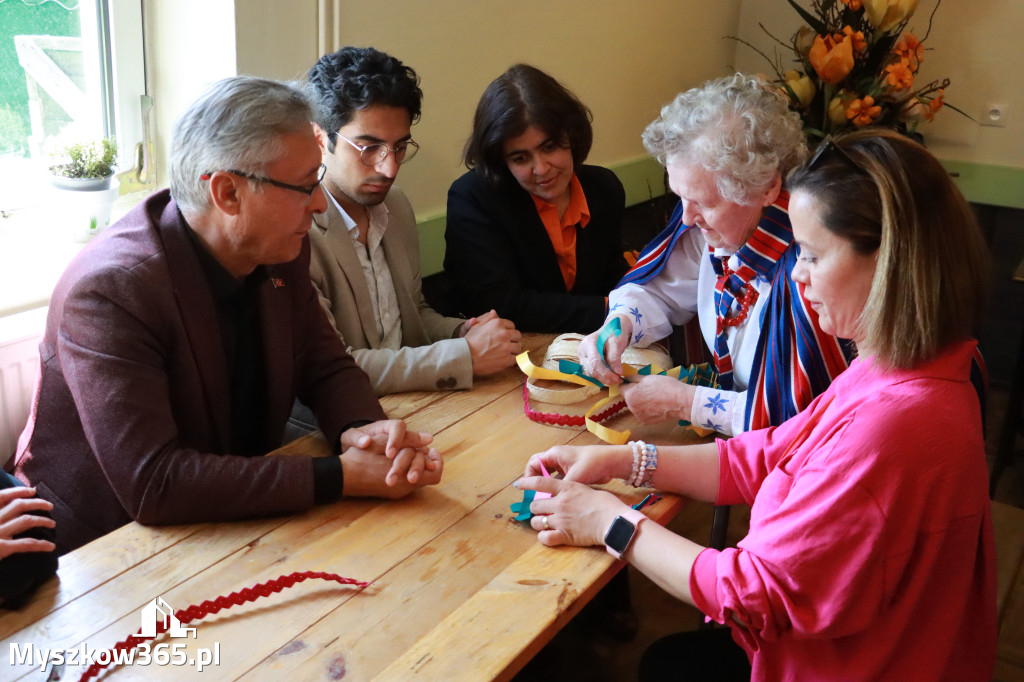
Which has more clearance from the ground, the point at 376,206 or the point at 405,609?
the point at 376,206

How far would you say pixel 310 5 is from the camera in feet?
7.89

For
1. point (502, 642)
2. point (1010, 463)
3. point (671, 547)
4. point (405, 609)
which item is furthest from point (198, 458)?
point (1010, 463)

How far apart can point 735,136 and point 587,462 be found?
30.2 inches

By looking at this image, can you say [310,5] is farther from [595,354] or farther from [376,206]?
[595,354]

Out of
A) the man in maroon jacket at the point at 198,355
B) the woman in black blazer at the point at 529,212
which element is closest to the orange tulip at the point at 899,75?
the woman in black blazer at the point at 529,212

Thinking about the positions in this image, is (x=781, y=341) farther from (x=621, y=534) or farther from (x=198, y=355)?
(x=198, y=355)

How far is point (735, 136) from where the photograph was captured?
190cm

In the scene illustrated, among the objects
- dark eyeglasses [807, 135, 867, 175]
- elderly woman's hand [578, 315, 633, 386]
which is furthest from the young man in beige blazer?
dark eyeglasses [807, 135, 867, 175]

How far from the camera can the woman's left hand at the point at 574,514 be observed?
1.51 meters

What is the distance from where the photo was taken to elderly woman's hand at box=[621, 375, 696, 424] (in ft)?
6.36

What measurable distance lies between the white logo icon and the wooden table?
17 millimetres

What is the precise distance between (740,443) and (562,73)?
86.2 inches

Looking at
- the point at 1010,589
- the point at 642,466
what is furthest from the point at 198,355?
the point at 1010,589

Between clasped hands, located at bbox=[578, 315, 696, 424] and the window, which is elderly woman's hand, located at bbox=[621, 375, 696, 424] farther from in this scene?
the window
